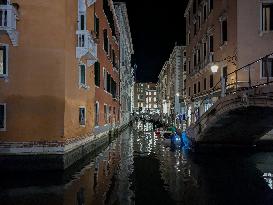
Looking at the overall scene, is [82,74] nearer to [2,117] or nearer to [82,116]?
[82,116]

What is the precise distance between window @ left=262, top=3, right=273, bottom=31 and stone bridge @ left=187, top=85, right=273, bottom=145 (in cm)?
560

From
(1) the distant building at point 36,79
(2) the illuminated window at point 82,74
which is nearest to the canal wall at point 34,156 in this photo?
(1) the distant building at point 36,79

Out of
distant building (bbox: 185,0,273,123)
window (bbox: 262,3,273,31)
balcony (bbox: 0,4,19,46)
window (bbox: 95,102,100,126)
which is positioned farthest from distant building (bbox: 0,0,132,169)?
window (bbox: 262,3,273,31)

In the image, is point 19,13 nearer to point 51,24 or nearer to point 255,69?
point 51,24

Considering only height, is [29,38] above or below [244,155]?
above

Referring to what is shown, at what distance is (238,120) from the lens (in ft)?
62.7

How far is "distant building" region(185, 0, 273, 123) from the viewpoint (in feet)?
71.0

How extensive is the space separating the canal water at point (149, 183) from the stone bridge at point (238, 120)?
5.57 ft

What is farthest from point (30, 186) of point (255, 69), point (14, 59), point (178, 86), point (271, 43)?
point (178, 86)

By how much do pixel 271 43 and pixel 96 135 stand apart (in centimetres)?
1175

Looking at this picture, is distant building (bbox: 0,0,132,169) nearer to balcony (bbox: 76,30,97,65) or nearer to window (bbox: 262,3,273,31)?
balcony (bbox: 76,30,97,65)

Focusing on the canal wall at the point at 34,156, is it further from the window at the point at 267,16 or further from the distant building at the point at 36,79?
the window at the point at 267,16

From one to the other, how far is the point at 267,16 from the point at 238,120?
6.64 m

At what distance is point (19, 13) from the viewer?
16.0 metres
